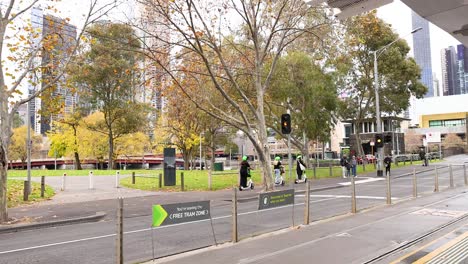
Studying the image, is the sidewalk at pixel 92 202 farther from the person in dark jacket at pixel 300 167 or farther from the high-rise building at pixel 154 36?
the high-rise building at pixel 154 36

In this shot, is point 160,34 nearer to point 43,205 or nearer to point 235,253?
point 43,205

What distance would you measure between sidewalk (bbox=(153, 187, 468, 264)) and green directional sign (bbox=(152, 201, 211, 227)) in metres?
0.64

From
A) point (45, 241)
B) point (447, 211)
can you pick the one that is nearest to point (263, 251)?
point (45, 241)

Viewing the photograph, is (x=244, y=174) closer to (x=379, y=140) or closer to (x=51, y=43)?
(x=51, y=43)

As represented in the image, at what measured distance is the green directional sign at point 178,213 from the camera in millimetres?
6816

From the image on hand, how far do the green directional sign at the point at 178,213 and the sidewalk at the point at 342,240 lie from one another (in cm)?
64

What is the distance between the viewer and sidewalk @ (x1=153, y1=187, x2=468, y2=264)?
670 centimetres

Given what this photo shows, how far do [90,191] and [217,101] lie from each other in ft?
37.7

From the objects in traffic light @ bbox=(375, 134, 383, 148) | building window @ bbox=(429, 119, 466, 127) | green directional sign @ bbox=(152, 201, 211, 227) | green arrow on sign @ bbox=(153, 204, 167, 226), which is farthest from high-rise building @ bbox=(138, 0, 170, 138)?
building window @ bbox=(429, 119, 466, 127)

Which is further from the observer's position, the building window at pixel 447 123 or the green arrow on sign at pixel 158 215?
the building window at pixel 447 123

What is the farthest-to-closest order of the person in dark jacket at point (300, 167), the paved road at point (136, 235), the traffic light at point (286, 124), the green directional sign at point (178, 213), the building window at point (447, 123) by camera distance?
the building window at point (447, 123) → the person in dark jacket at point (300, 167) → the traffic light at point (286, 124) → the paved road at point (136, 235) → the green directional sign at point (178, 213)

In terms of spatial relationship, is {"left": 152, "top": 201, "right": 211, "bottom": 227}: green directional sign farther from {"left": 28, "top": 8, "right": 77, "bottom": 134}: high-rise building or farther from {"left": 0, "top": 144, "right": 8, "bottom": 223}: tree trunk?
{"left": 28, "top": 8, "right": 77, "bottom": 134}: high-rise building

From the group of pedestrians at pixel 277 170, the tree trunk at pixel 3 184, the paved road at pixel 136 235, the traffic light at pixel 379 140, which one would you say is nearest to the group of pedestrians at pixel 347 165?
the traffic light at pixel 379 140

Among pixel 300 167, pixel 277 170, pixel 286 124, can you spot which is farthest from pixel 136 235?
pixel 300 167
